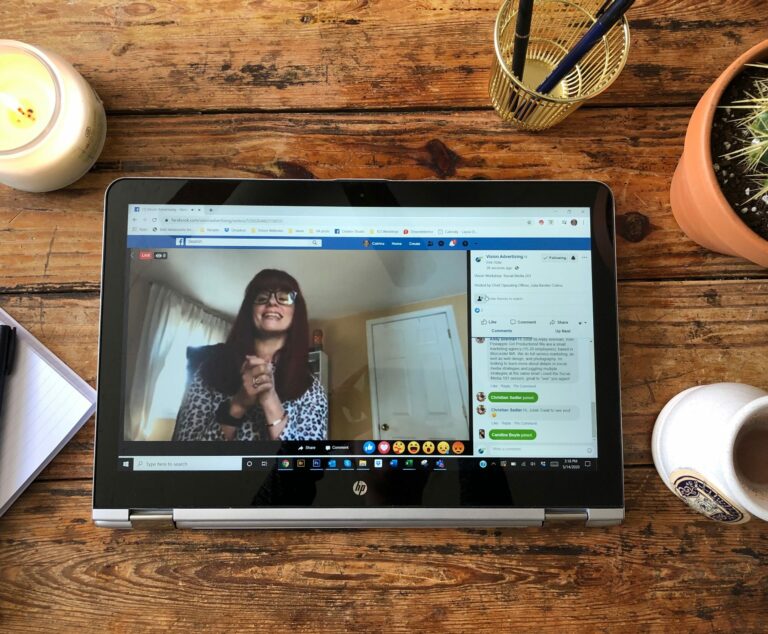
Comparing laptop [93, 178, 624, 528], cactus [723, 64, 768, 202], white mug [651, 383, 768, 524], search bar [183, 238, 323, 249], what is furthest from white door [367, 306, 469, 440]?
cactus [723, 64, 768, 202]

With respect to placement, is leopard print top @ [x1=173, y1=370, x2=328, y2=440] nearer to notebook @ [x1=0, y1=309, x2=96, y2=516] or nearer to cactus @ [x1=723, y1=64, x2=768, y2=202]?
notebook @ [x1=0, y1=309, x2=96, y2=516]

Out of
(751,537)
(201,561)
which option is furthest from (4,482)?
(751,537)

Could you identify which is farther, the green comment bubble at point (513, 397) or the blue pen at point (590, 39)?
the green comment bubble at point (513, 397)

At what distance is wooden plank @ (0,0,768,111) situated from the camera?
26.4 inches

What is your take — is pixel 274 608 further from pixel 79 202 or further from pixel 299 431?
pixel 79 202

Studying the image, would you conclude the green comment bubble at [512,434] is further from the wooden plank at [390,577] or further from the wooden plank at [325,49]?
the wooden plank at [325,49]

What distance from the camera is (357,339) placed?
0.58 metres

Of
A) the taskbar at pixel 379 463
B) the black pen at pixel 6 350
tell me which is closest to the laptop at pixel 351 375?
the taskbar at pixel 379 463

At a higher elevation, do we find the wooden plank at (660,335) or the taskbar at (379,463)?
the wooden plank at (660,335)

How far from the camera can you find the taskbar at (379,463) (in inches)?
22.8

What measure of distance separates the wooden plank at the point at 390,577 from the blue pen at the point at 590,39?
435mm

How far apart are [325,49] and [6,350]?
48 cm

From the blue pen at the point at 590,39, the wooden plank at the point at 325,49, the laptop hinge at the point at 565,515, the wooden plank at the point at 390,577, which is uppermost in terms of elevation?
the wooden plank at the point at 325,49

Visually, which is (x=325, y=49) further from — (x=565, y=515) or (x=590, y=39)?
(x=565, y=515)
